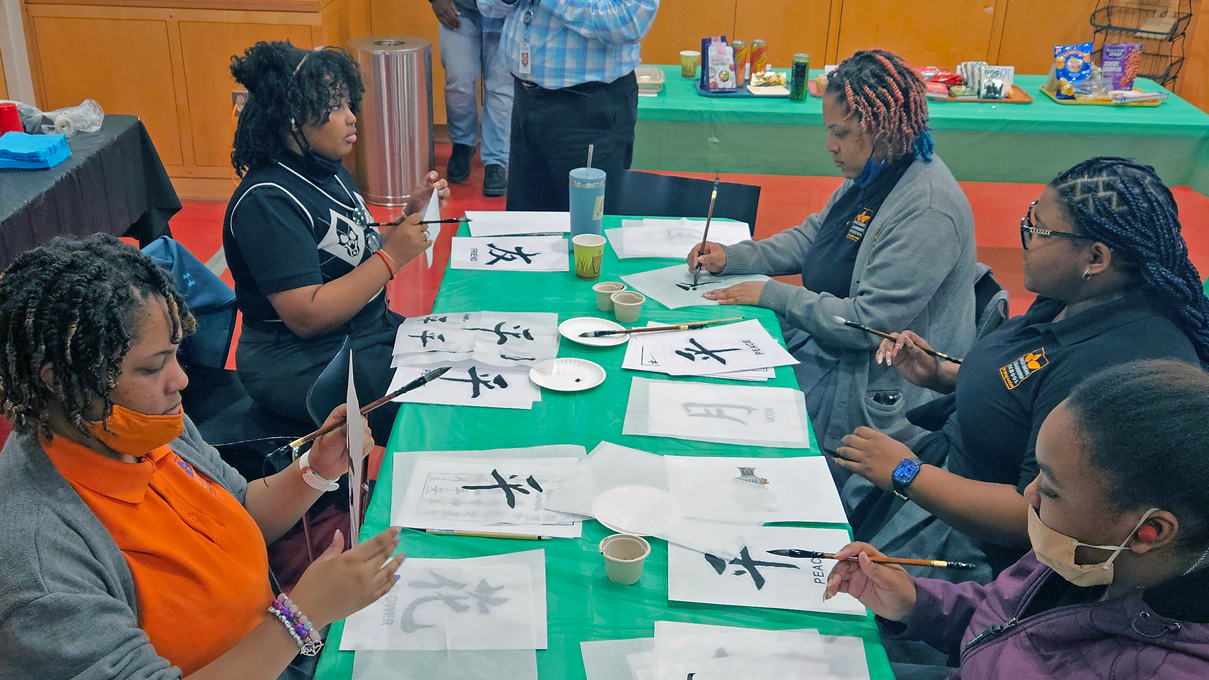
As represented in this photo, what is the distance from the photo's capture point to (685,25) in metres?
5.98

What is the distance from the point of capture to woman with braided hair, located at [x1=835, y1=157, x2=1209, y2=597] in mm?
1726

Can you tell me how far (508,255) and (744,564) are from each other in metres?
1.45

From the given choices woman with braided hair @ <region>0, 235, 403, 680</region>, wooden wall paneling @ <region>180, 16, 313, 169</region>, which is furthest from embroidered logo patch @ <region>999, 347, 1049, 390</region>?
wooden wall paneling @ <region>180, 16, 313, 169</region>

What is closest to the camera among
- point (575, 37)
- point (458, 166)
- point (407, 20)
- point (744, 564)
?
point (744, 564)

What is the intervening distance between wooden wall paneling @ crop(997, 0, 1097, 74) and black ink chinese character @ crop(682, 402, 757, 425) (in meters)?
4.96

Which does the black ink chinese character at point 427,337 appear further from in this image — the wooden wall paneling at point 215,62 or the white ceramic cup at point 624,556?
the wooden wall paneling at point 215,62

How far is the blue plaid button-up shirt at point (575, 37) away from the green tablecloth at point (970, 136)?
0.88 m

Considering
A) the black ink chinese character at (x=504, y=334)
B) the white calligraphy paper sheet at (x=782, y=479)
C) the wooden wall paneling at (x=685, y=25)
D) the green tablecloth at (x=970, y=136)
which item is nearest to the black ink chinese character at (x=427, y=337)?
the black ink chinese character at (x=504, y=334)

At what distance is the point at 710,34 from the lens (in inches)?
236

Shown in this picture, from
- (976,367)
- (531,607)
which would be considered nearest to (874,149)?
(976,367)

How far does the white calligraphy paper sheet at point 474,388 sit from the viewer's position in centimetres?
195

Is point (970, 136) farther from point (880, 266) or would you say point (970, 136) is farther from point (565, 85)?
point (880, 266)

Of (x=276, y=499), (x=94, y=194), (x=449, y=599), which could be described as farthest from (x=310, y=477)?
(x=94, y=194)

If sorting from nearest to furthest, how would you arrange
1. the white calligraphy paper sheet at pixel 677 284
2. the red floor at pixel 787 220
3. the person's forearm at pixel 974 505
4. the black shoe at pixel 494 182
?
the person's forearm at pixel 974 505
the white calligraphy paper sheet at pixel 677 284
the red floor at pixel 787 220
the black shoe at pixel 494 182
